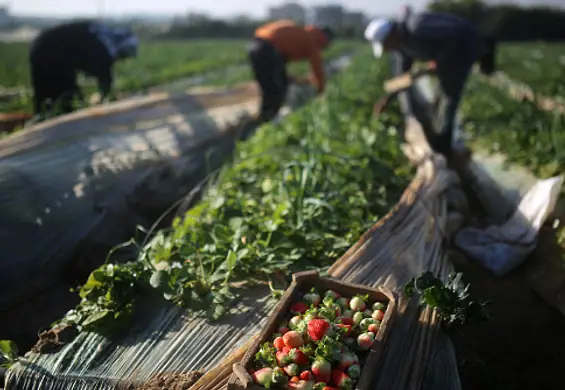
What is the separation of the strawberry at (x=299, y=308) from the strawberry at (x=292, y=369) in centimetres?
33

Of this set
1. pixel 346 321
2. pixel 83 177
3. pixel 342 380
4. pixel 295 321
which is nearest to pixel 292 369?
pixel 342 380

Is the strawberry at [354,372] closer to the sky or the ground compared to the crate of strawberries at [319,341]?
closer to the ground

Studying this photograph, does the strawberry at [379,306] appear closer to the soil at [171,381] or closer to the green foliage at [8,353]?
the soil at [171,381]

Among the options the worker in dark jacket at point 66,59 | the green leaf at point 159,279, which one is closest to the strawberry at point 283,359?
the green leaf at point 159,279

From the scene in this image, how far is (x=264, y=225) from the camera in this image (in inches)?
109

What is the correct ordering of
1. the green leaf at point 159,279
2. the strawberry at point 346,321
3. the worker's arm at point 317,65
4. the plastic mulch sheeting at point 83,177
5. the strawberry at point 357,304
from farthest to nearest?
1. the worker's arm at point 317,65
2. the plastic mulch sheeting at point 83,177
3. the green leaf at point 159,279
4. the strawberry at point 357,304
5. the strawberry at point 346,321

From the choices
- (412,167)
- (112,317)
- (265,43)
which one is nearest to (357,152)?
(412,167)

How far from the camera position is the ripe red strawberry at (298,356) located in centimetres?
168

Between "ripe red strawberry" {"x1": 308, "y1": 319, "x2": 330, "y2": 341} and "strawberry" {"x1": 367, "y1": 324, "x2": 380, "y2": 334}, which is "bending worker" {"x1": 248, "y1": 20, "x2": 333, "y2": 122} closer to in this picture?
"strawberry" {"x1": 367, "y1": 324, "x2": 380, "y2": 334}

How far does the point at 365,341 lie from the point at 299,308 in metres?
0.29

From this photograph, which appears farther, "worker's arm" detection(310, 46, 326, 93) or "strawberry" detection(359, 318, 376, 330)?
"worker's arm" detection(310, 46, 326, 93)

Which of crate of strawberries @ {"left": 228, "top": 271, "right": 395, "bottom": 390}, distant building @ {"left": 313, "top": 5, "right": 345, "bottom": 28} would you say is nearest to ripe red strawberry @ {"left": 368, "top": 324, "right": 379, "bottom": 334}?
crate of strawberries @ {"left": 228, "top": 271, "right": 395, "bottom": 390}

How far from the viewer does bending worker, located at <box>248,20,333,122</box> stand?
5969mm

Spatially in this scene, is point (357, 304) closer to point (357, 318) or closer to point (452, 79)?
point (357, 318)
